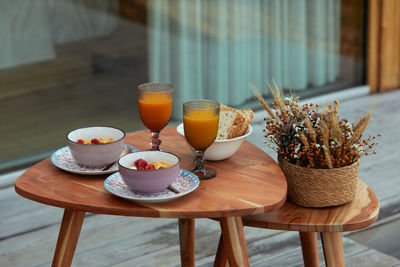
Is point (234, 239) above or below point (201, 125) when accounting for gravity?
below

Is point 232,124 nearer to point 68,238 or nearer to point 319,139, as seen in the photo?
point 319,139

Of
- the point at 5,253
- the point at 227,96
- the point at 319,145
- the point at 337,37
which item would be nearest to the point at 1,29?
the point at 5,253

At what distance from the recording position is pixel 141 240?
2.49m

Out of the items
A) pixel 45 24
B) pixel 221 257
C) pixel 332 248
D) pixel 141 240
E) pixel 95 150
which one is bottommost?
pixel 141 240

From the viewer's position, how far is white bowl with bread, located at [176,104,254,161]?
5.82ft

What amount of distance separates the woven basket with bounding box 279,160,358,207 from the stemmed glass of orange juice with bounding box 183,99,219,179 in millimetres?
215

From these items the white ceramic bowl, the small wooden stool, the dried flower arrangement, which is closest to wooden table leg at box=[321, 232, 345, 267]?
the small wooden stool

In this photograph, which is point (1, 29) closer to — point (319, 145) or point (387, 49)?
point (319, 145)

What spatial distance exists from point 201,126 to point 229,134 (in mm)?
178

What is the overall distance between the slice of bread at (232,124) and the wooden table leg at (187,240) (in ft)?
1.21

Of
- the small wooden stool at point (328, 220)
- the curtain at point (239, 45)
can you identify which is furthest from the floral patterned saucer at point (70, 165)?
the curtain at point (239, 45)

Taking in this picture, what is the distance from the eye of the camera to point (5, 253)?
240 centimetres

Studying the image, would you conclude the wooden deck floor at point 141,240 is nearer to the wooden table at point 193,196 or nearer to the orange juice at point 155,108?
the wooden table at point 193,196

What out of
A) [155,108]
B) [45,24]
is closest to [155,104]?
[155,108]
